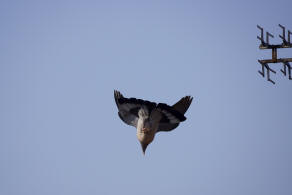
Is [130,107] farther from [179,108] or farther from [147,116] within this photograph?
[179,108]

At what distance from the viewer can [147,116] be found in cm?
8531

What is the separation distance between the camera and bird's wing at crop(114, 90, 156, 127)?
8525cm

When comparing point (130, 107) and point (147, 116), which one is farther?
point (130, 107)

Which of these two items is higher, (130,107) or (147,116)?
(130,107)

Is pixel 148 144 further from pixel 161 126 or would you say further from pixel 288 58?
pixel 288 58

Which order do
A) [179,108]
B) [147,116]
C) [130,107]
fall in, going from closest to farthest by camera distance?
[147,116], [130,107], [179,108]

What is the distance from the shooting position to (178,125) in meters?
86.9

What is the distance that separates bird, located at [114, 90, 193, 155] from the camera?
85188 mm

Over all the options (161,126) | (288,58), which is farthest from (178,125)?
(288,58)

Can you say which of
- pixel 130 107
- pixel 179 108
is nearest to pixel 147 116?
pixel 130 107

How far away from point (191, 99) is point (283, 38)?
18.8 ft

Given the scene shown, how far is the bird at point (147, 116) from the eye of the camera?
85.2 m

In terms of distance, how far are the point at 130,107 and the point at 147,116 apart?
1156 millimetres

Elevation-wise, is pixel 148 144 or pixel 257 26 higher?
pixel 257 26
